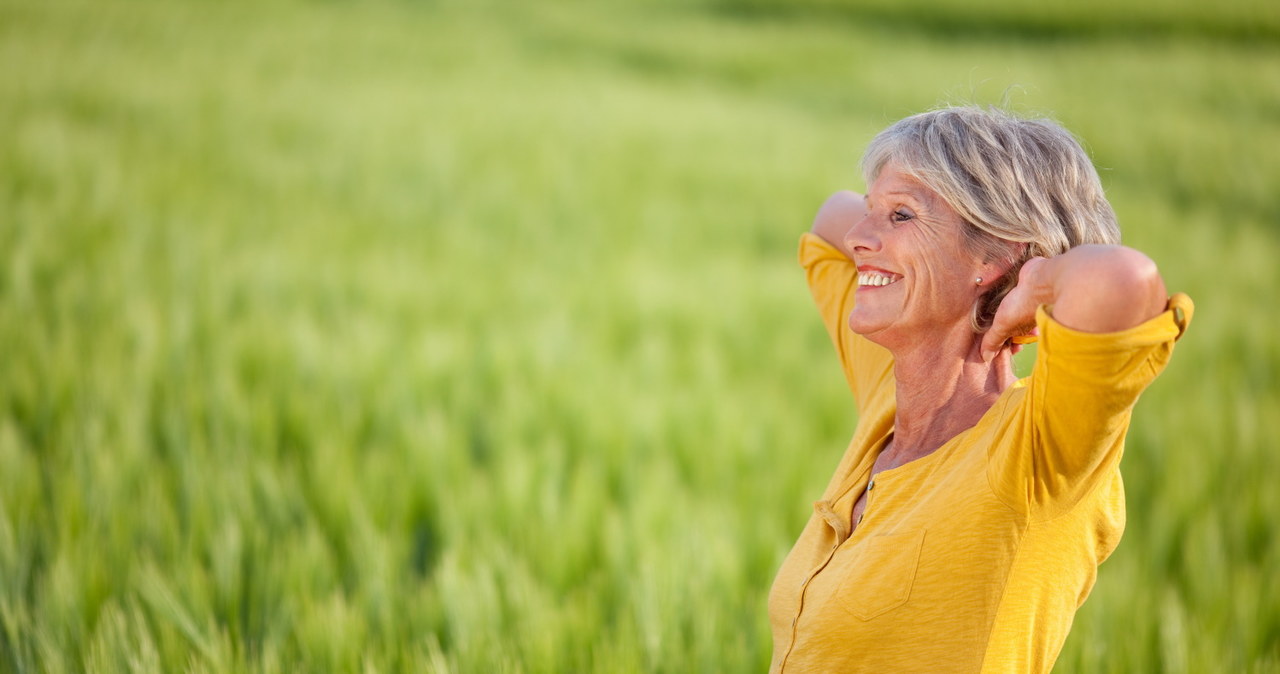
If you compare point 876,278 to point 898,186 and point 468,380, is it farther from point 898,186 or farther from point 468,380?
point 468,380

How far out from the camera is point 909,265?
835 millimetres

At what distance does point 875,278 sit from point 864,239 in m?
0.04

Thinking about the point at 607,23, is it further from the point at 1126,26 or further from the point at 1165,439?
the point at 1165,439

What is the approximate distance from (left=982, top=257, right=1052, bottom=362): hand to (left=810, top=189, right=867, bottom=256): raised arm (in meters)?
0.33

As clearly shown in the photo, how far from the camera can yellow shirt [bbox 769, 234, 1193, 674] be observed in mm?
678

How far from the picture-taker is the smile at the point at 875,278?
882 millimetres

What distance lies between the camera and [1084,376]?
0.67 m

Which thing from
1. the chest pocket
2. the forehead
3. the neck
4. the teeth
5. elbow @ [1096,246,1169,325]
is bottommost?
the chest pocket

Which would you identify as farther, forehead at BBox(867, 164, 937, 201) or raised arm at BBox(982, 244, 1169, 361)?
forehead at BBox(867, 164, 937, 201)

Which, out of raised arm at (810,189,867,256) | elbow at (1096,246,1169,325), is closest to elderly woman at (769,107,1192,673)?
elbow at (1096,246,1169,325)

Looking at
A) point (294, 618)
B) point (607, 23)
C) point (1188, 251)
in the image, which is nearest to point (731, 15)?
point (607, 23)

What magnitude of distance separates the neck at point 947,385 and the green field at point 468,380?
29 cm

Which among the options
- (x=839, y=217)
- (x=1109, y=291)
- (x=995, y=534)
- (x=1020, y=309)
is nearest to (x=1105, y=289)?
(x=1109, y=291)

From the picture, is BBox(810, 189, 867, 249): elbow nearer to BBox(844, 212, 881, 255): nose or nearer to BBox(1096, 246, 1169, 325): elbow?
BBox(844, 212, 881, 255): nose
